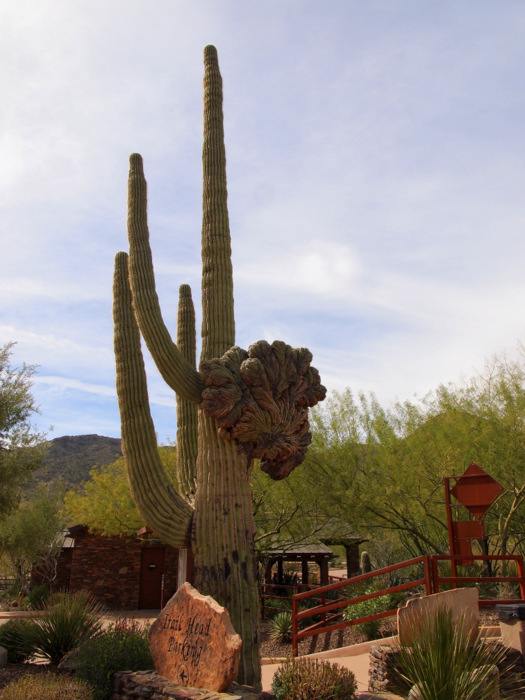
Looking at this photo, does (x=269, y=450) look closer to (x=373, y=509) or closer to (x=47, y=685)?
(x=47, y=685)

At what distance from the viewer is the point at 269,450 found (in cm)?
770

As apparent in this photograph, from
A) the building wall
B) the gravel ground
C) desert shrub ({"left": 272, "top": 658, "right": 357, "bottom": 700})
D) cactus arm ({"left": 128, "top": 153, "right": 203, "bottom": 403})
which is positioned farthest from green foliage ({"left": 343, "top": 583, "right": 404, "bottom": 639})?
the building wall

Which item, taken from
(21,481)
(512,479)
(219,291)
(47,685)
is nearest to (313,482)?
(512,479)

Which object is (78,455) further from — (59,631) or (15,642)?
(59,631)

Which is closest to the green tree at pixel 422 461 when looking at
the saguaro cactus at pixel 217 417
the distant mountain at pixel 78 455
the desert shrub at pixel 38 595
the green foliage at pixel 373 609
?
the green foliage at pixel 373 609

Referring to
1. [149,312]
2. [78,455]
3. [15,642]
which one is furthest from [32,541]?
[78,455]

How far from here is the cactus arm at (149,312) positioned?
7.46 meters

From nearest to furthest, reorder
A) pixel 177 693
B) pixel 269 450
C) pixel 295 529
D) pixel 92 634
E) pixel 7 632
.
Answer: pixel 177 693 → pixel 269 450 → pixel 92 634 → pixel 7 632 → pixel 295 529

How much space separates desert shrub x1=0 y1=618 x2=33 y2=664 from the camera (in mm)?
8445

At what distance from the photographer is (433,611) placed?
6324 mm

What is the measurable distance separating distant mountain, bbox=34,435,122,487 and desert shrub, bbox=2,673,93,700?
44535 mm

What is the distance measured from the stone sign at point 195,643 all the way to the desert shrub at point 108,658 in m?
0.79

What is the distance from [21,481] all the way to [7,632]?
189 inches

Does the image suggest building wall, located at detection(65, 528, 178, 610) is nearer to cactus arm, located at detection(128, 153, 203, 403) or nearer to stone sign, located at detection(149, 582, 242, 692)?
cactus arm, located at detection(128, 153, 203, 403)
